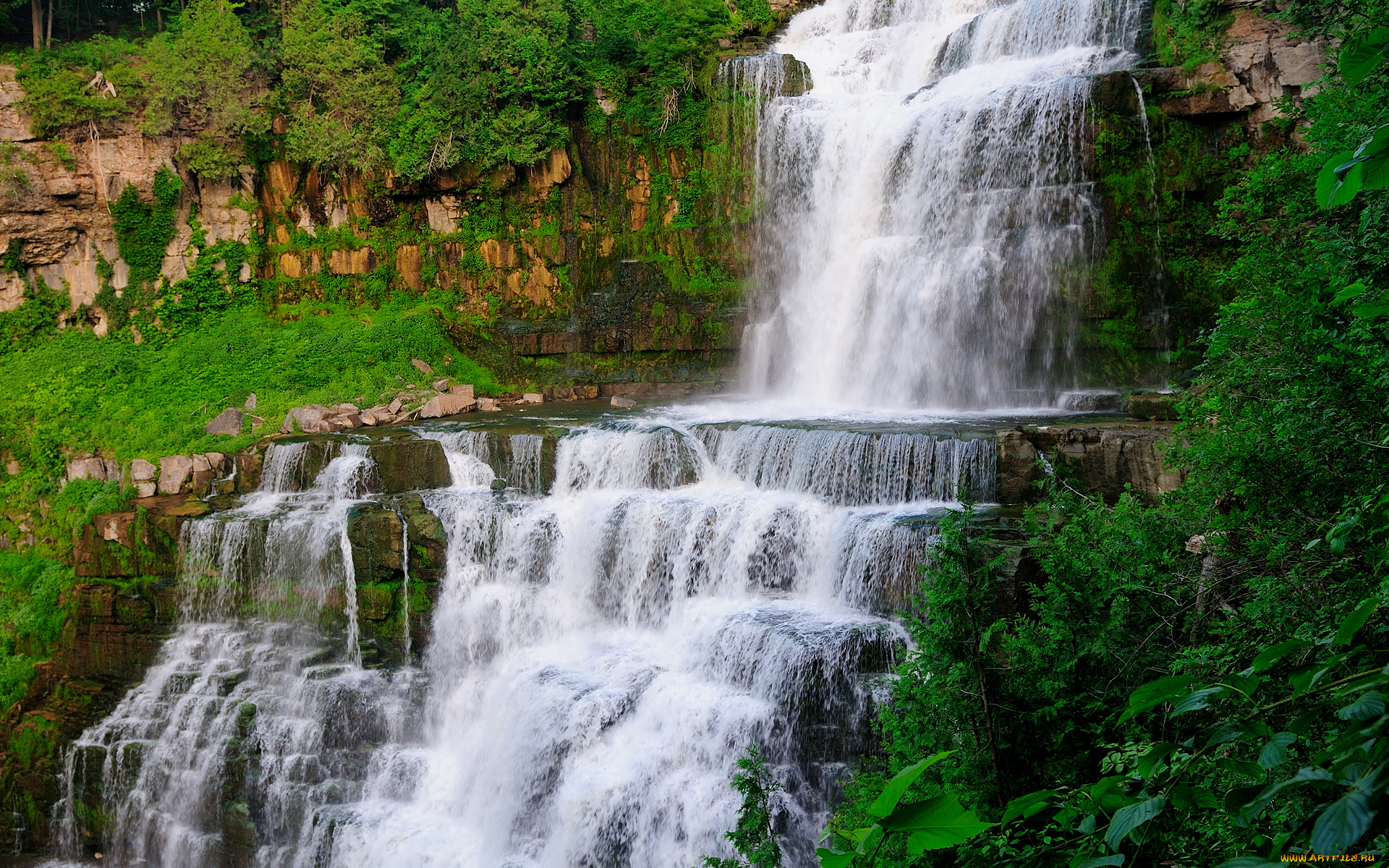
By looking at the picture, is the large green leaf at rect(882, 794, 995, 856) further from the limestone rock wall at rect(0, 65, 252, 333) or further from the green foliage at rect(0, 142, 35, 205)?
the green foliage at rect(0, 142, 35, 205)

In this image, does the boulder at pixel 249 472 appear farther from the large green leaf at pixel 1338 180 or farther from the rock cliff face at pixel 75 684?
→ the large green leaf at pixel 1338 180

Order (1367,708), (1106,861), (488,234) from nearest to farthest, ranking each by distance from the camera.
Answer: (1367,708), (1106,861), (488,234)

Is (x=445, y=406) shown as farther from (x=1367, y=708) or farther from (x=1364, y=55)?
(x=1367, y=708)

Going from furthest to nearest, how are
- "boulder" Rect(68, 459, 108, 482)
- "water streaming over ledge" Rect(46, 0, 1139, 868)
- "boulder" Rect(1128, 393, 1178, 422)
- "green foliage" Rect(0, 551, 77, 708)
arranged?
"boulder" Rect(68, 459, 108, 482) → "green foliage" Rect(0, 551, 77, 708) → "boulder" Rect(1128, 393, 1178, 422) → "water streaming over ledge" Rect(46, 0, 1139, 868)

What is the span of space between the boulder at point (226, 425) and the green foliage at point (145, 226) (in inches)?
296

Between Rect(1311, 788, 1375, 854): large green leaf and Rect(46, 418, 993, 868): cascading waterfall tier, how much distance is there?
7236mm

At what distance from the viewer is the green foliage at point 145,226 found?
21797 mm

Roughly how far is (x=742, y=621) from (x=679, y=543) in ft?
5.91

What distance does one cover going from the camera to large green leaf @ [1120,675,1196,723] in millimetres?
1220

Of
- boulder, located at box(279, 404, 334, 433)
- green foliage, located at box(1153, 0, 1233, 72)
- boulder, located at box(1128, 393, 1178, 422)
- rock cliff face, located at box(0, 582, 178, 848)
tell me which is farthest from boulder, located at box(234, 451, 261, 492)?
green foliage, located at box(1153, 0, 1233, 72)

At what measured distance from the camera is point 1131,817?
1.18m

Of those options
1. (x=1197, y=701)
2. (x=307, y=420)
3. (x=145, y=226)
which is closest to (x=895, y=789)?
(x=1197, y=701)

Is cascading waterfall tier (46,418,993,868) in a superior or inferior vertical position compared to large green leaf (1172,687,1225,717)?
inferior

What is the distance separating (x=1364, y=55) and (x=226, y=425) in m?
19.0
